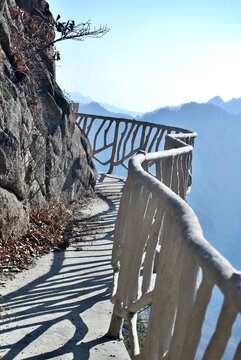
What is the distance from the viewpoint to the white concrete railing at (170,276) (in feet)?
4.71

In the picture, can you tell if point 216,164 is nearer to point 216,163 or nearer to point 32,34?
point 216,163

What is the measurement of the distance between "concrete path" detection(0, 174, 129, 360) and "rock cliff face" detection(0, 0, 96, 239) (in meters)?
0.88

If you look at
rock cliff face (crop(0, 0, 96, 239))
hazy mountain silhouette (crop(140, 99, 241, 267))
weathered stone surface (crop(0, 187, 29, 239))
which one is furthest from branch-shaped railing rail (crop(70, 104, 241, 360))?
hazy mountain silhouette (crop(140, 99, 241, 267))

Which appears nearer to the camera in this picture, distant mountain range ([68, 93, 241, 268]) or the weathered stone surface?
the weathered stone surface

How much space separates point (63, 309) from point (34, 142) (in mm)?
3684

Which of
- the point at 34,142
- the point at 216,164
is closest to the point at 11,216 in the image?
the point at 34,142

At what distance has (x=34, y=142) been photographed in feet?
23.9

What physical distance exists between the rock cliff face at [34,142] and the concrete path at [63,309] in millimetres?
882

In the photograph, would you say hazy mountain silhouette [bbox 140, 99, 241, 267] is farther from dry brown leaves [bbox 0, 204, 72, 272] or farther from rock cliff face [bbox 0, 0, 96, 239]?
dry brown leaves [bbox 0, 204, 72, 272]

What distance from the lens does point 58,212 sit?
759 centimetres

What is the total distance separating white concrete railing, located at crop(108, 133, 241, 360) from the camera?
1436 mm

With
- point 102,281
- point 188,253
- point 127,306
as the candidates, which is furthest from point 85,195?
point 188,253

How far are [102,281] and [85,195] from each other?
475 cm

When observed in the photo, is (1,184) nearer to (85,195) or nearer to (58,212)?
(58,212)
